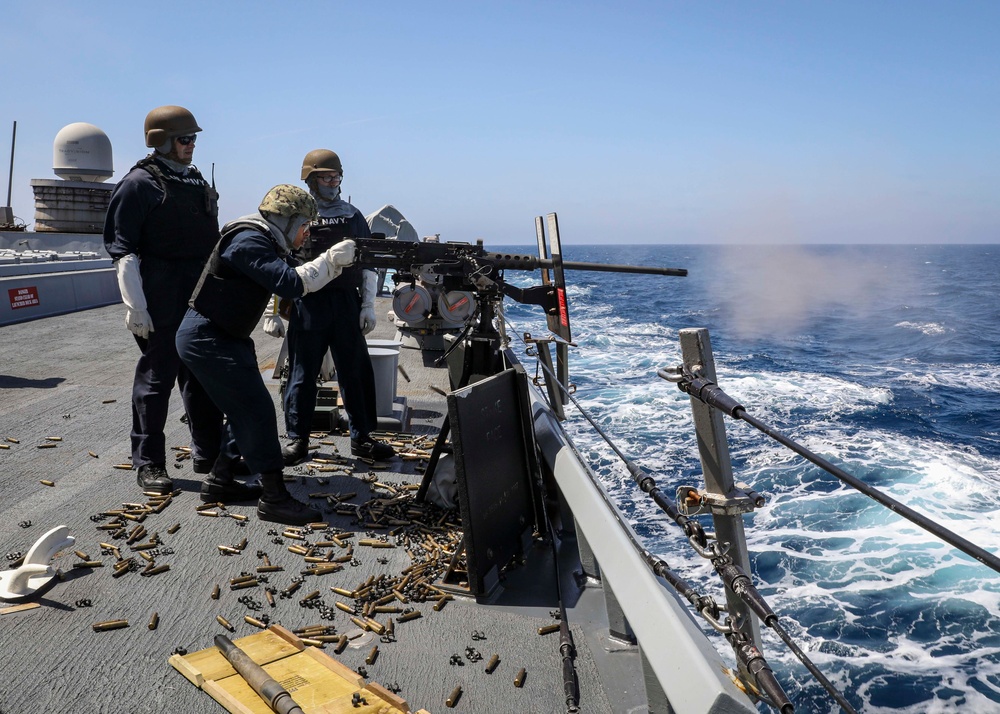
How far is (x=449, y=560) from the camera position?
4453 mm

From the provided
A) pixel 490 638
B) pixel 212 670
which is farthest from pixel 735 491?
pixel 212 670

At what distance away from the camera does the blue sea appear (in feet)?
21.3

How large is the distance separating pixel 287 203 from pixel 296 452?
2102mm

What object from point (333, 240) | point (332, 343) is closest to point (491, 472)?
point (332, 343)

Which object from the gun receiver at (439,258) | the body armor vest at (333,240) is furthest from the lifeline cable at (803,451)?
the body armor vest at (333,240)

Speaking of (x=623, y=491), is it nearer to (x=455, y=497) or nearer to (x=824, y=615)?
(x=824, y=615)

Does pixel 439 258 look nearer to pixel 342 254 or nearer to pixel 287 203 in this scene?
pixel 342 254

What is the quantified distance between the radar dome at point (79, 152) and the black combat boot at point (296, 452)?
2134 cm

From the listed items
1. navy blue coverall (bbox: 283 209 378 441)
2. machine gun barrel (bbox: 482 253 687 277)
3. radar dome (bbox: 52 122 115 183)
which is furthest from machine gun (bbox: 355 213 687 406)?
radar dome (bbox: 52 122 115 183)

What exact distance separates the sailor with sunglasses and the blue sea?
4.47 m

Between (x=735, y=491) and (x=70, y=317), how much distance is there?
1525 cm

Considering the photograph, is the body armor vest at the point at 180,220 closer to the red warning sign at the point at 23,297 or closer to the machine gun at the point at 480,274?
the machine gun at the point at 480,274

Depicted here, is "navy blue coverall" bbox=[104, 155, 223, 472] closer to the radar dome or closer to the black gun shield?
the black gun shield

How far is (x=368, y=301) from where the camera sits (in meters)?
6.65
